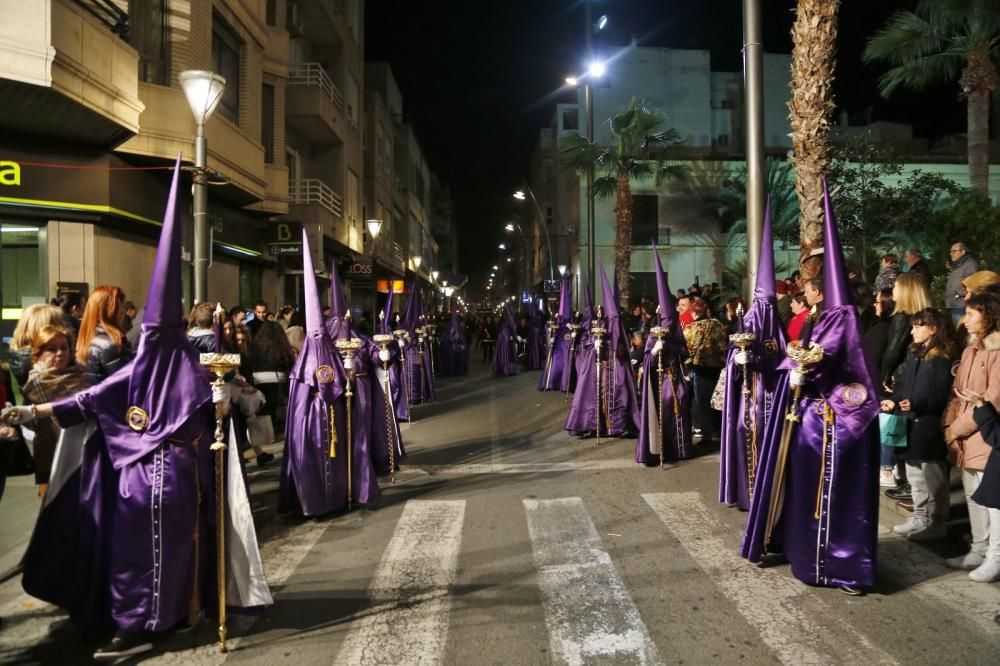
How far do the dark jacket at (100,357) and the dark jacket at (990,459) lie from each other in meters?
5.70

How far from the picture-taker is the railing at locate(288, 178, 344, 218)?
23.2 m

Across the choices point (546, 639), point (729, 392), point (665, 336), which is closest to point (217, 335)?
point (546, 639)

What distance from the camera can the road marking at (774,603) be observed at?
3.83 metres

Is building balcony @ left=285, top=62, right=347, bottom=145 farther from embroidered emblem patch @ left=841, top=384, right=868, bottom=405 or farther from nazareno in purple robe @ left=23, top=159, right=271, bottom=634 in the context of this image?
embroidered emblem patch @ left=841, top=384, right=868, bottom=405

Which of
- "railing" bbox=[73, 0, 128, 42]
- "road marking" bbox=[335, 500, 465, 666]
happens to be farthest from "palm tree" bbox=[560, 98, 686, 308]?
"road marking" bbox=[335, 500, 465, 666]

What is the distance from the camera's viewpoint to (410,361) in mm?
16062

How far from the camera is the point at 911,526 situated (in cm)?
586

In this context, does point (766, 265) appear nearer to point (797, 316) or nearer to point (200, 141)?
point (797, 316)

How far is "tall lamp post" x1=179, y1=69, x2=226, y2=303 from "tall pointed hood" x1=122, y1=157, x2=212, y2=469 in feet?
17.5

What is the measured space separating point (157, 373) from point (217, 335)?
1.75 meters

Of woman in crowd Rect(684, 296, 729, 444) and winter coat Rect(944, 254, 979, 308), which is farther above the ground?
winter coat Rect(944, 254, 979, 308)

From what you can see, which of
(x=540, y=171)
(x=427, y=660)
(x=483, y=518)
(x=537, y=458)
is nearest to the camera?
(x=427, y=660)

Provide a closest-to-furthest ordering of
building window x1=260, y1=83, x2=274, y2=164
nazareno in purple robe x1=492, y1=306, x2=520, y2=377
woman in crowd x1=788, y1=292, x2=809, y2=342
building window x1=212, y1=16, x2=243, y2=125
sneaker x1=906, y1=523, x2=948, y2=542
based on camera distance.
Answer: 1. sneaker x1=906, y1=523, x2=948, y2=542
2. woman in crowd x1=788, y1=292, x2=809, y2=342
3. building window x1=212, y1=16, x2=243, y2=125
4. building window x1=260, y1=83, x2=274, y2=164
5. nazareno in purple robe x1=492, y1=306, x2=520, y2=377

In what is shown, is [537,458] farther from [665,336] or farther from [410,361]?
[410,361]
